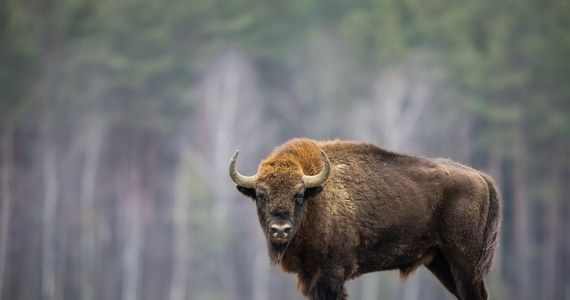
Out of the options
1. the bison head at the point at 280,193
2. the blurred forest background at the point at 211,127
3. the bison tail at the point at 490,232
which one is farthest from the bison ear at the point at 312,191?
the blurred forest background at the point at 211,127

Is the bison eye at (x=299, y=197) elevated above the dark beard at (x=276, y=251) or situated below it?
above

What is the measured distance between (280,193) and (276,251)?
67 cm

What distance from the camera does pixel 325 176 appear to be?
1150cm

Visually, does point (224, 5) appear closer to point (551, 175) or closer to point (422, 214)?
point (551, 175)

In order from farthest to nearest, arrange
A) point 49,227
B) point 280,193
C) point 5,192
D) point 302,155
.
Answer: point 5,192 < point 49,227 < point 302,155 < point 280,193

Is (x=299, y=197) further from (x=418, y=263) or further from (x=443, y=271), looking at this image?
(x=443, y=271)

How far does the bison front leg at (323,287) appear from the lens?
37.6 ft

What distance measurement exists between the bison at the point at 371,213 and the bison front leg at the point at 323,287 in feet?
0.04

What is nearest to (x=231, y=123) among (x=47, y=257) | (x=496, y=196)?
(x=47, y=257)

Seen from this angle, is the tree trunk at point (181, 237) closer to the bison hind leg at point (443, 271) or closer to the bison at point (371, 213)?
the bison hind leg at point (443, 271)

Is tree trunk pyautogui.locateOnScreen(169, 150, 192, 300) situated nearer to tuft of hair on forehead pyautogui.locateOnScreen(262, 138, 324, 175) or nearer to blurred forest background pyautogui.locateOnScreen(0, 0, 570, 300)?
blurred forest background pyautogui.locateOnScreen(0, 0, 570, 300)

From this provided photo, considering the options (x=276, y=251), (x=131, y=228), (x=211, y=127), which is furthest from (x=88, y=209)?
(x=276, y=251)

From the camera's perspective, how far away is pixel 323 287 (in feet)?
37.6

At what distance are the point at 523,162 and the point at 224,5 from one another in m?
17.3
